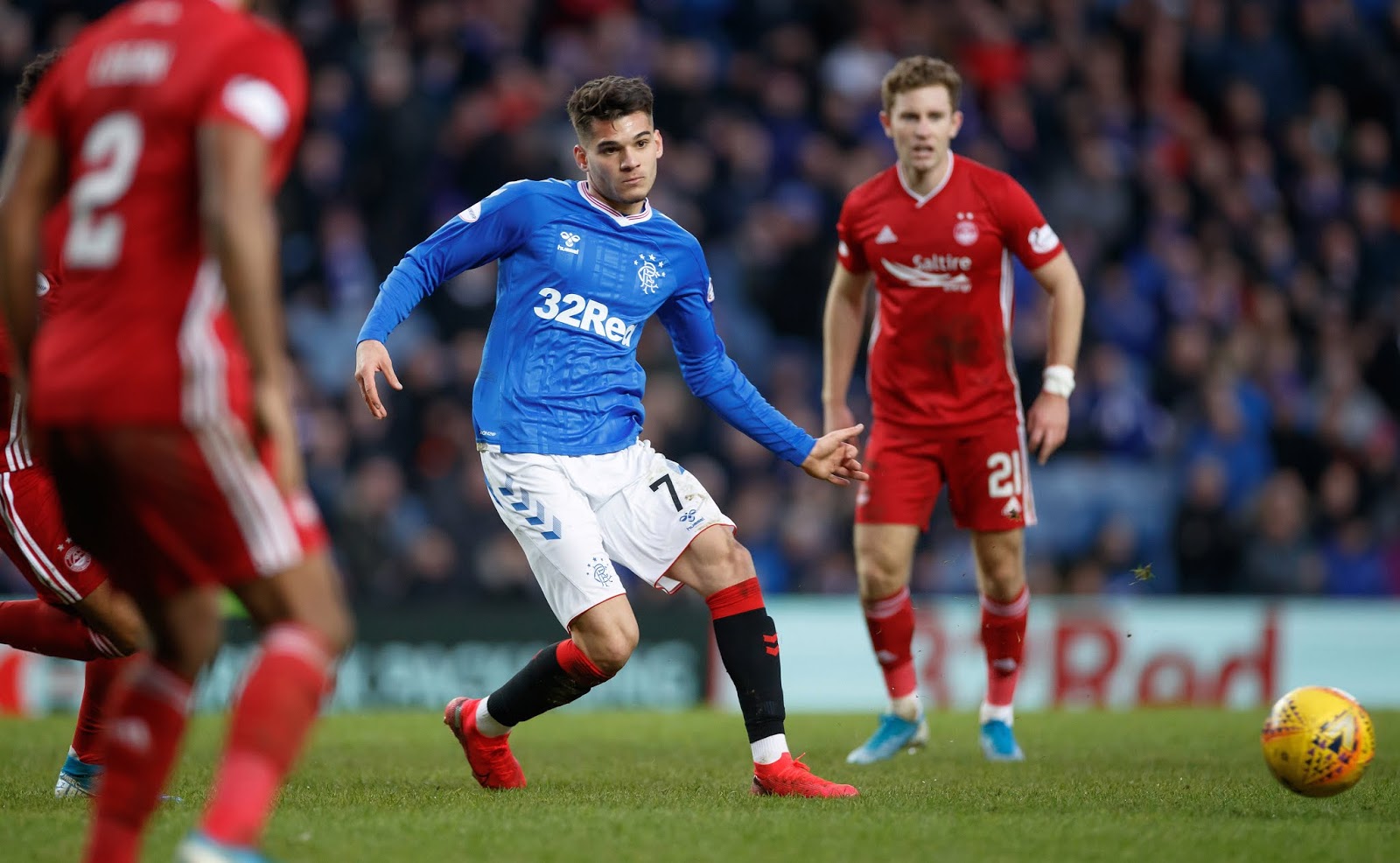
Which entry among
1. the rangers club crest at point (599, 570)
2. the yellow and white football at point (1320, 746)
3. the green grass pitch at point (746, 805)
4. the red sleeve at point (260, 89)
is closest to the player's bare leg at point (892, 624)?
the green grass pitch at point (746, 805)

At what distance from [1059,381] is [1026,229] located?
710 millimetres

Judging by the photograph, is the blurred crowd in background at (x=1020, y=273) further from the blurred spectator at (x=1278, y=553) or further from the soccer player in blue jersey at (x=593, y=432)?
the soccer player in blue jersey at (x=593, y=432)

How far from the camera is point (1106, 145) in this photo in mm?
15781

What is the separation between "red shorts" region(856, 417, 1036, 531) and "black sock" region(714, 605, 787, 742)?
1526 mm

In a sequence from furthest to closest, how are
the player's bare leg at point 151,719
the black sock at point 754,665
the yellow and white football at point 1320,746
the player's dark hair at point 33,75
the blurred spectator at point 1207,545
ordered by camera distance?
the blurred spectator at point 1207,545
the player's dark hair at point 33,75
the black sock at point 754,665
the yellow and white football at point 1320,746
the player's bare leg at point 151,719

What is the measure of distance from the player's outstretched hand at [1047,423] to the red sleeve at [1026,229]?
2.19 feet

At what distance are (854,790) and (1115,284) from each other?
9.81 m

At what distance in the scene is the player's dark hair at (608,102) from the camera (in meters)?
5.77

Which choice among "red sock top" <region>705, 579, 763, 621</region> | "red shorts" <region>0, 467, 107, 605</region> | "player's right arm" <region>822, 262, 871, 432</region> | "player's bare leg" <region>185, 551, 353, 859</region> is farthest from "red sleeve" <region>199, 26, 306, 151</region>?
"player's right arm" <region>822, 262, 871, 432</region>

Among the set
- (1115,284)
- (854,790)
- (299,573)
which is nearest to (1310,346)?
(1115,284)

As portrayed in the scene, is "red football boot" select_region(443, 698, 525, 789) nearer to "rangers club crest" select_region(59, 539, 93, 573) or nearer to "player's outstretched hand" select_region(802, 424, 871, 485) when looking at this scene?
"rangers club crest" select_region(59, 539, 93, 573)

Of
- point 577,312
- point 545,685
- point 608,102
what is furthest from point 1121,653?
point 608,102

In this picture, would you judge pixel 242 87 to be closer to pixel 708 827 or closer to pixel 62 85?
pixel 62 85

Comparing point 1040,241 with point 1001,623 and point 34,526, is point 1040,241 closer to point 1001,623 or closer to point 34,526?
point 1001,623
